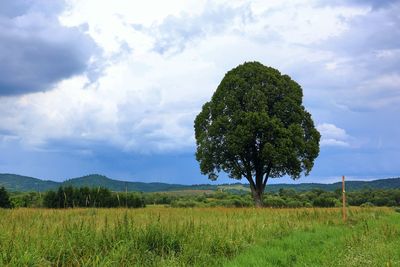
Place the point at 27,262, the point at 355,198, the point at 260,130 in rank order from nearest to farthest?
the point at 27,262 < the point at 260,130 < the point at 355,198

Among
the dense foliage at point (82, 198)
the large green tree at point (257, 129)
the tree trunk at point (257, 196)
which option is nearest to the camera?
the dense foliage at point (82, 198)

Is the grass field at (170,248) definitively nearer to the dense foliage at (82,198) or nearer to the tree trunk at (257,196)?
the dense foliage at (82,198)

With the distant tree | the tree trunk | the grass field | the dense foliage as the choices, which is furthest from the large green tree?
the grass field

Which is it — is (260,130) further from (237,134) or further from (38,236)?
(38,236)

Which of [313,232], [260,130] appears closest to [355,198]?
[260,130]

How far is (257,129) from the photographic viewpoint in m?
37.2

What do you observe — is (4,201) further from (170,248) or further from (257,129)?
(170,248)

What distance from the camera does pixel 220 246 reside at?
11688 mm

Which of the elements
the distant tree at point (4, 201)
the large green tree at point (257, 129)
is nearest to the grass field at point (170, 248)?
the large green tree at point (257, 129)

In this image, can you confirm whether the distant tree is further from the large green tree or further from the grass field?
the grass field

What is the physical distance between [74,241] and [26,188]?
3161 mm

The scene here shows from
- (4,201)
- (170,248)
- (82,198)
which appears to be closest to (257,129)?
(82,198)

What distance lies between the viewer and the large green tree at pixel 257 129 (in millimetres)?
36625

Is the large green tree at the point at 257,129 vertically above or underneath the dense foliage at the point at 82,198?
above
